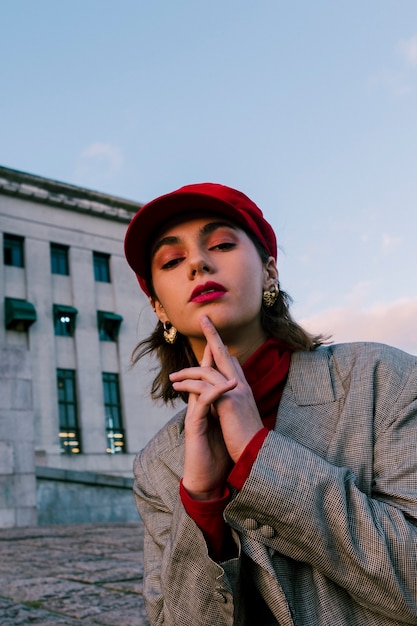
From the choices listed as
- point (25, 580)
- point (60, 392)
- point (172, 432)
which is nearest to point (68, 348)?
point (60, 392)

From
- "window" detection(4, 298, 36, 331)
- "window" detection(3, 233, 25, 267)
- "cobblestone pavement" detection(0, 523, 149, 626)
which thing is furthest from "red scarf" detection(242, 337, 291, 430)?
"window" detection(3, 233, 25, 267)

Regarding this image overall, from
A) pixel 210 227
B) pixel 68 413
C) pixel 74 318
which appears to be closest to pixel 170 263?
pixel 210 227

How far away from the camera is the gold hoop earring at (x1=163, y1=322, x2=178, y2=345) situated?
2.21 metres

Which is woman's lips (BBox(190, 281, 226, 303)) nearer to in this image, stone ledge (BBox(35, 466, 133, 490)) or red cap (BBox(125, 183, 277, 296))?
red cap (BBox(125, 183, 277, 296))

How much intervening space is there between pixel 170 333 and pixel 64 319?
27.8m

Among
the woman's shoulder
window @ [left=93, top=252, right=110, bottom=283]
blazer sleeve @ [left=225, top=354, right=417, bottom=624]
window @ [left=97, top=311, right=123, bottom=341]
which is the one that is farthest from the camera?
window @ [left=93, top=252, right=110, bottom=283]

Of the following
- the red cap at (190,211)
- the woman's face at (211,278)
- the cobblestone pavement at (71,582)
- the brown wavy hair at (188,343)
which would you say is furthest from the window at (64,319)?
the woman's face at (211,278)

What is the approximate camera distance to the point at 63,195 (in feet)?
98.7

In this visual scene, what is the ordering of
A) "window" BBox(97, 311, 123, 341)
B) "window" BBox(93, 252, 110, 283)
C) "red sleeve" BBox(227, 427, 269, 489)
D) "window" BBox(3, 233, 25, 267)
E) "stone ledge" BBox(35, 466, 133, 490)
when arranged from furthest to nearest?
"window" BBox(93, 252, 110, 283) → "window" BBox(97, 311, 123, 341) → "window" BBox(3, 233, 25, 267) → "stone ledge" BBox(35, 466, 133, 490) → "red sleeve" BBox(227, 427, 269, 489)

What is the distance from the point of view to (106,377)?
29.9m

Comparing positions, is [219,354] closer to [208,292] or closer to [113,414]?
[208,292]

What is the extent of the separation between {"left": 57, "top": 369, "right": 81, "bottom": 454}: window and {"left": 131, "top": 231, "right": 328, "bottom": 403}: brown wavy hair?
25882 mm

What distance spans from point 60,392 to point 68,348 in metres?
2.01

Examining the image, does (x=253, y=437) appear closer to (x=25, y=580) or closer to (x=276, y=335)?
(x=276, y=335)
